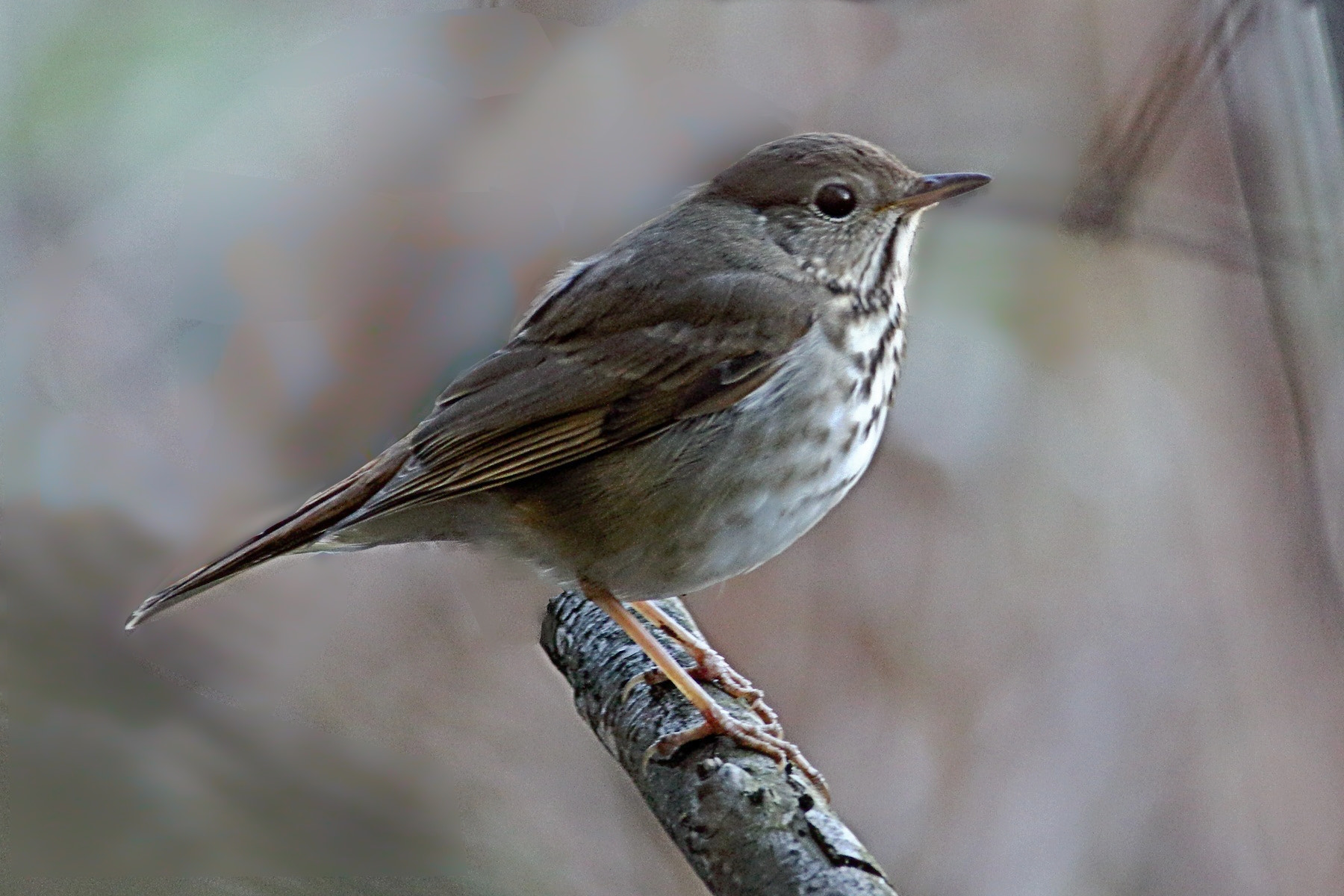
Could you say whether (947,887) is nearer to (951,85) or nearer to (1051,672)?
(1051,672)

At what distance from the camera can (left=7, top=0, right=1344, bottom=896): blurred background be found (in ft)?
12.5

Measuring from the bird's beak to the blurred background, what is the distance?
0.50 metres

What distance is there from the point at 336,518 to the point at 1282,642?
270cm

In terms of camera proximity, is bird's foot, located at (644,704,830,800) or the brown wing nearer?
bird's foot, located at (644,704,830,800)

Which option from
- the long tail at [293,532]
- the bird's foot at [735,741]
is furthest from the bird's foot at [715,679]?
the long tail at [293,532]

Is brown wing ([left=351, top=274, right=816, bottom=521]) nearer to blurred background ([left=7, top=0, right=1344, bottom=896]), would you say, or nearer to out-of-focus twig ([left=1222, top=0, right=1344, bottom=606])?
blurred background ([left=7, top=0, right=1344, bottom=896])

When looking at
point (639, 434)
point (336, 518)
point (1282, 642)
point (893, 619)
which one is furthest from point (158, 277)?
point (1282, 642)

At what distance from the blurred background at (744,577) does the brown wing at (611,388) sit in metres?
0.57

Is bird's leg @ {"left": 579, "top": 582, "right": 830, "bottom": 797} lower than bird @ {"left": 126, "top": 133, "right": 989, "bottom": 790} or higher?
lower

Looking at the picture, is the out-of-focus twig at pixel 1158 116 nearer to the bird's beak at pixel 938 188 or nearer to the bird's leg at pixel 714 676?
the bird's beak at pixel 938 188

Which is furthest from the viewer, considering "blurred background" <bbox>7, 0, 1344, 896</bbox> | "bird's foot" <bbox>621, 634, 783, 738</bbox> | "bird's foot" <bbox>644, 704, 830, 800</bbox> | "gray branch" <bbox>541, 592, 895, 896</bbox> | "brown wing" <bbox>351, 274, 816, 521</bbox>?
"blurred background" <bbox>7, 0, 1344, 896</bbox>

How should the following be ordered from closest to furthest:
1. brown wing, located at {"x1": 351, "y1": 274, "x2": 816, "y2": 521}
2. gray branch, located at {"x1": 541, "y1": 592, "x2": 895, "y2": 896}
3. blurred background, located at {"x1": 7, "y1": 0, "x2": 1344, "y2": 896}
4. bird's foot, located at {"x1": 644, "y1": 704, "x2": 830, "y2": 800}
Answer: gray branch, located at {"x1": 541, "y1": 592, "x2": 895, "y2": 896} < bird's foot, located at {"x1": 644, "y1": 704, "x2": 830, "y2": 800} < brown wing, located at {"x1": 351, "y1": 274, "x2": 816, "y2": 521} < blurred background, located at {"x1": 7, "y1": 0, "x2": 1344, "y2": 896}

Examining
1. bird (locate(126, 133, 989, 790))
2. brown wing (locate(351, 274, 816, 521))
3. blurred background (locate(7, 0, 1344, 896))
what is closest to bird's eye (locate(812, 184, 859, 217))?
bird (locate(126, 133, 989, 790))

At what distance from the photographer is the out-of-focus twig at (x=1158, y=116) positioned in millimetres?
2852
